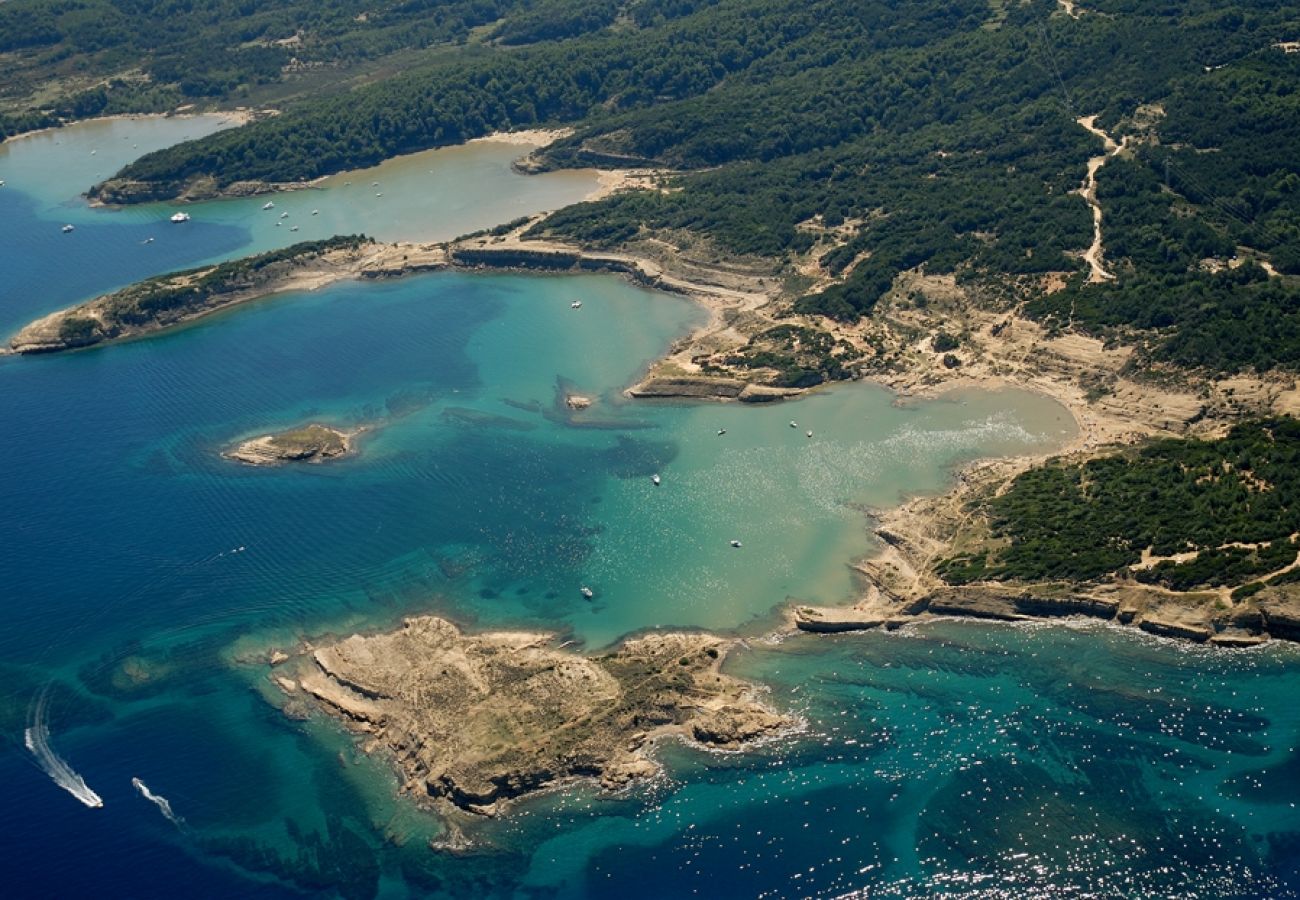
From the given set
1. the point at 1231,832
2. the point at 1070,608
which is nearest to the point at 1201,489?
the point at 1070,608

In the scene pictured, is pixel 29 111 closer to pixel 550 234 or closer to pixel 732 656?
pixel 550 234

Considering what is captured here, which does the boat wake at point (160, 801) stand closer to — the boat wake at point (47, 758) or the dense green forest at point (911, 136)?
the boat wake at point (47, 758)

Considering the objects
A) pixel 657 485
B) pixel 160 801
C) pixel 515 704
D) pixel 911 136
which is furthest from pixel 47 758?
pixel 911 136

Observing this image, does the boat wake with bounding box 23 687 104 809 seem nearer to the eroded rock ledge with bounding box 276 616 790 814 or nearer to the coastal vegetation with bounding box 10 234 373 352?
the eroded rock ledge with bounding box 276 616 790 814

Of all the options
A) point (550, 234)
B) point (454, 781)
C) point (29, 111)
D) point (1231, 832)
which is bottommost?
point (1231, 832)

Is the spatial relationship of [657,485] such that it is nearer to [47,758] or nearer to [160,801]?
[160,801]
